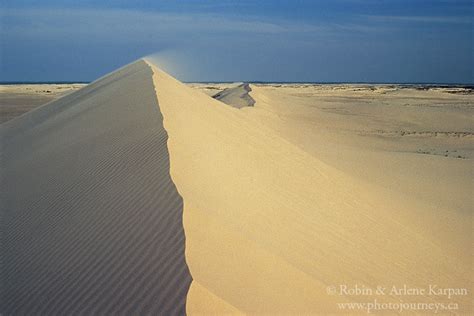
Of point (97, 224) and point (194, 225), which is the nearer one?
point (194, 225)

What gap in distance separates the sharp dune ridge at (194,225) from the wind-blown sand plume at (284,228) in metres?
0.02

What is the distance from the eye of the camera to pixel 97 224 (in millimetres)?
5324

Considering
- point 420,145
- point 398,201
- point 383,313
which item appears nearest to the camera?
point 383,313

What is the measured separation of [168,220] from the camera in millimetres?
4820

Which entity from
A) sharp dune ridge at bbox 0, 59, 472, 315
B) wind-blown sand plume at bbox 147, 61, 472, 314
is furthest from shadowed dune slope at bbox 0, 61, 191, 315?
wind-blown sand plume at bbox 147, 61, 472, 314

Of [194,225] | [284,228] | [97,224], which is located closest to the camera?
[194,225]

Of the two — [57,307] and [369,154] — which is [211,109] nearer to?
[369,154]

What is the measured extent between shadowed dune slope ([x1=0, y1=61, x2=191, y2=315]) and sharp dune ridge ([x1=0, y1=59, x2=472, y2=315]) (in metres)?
0.02

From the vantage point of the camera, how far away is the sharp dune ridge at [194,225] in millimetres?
4152

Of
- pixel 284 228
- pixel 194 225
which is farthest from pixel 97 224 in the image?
pixel 284 228

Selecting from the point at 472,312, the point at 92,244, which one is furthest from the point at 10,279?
the point at 472,312

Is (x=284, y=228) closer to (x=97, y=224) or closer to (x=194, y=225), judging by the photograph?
(x=194, y=225)

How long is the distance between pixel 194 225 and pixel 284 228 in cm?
149

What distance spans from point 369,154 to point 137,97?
7407 millimetres
